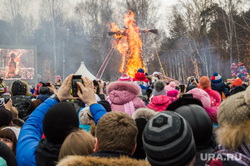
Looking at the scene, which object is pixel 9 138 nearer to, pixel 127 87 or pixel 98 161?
pixel 98 161

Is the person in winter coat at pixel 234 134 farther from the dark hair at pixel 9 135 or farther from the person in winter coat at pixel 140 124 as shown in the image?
the dark hair at pixel 9 135

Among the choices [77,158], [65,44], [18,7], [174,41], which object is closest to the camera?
[77,158]

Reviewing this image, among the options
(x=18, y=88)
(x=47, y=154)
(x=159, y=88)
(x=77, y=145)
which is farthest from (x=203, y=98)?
(x=18, y=88)

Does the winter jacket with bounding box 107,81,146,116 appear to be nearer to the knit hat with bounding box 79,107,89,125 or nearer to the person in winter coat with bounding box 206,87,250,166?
the knit hat with bounding box 79,107,89,125

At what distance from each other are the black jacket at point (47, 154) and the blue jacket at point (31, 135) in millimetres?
124

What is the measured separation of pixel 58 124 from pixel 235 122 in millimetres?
1435

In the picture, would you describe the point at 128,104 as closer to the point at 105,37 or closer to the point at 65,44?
the point at 105,37

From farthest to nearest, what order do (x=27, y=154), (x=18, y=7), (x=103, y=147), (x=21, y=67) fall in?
(x=18, y=7)
(x=21, y=67)
(x=27, y=154)
(x=103, y=147)

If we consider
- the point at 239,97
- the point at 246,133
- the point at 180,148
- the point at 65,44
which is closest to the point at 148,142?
the point at 180,148

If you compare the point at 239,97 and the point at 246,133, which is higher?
the point at 239,97

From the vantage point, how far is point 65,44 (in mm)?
39594

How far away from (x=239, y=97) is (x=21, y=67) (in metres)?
27.4

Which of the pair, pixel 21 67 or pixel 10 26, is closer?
pixel 21 67

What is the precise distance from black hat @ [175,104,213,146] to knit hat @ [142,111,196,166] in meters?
0.47
